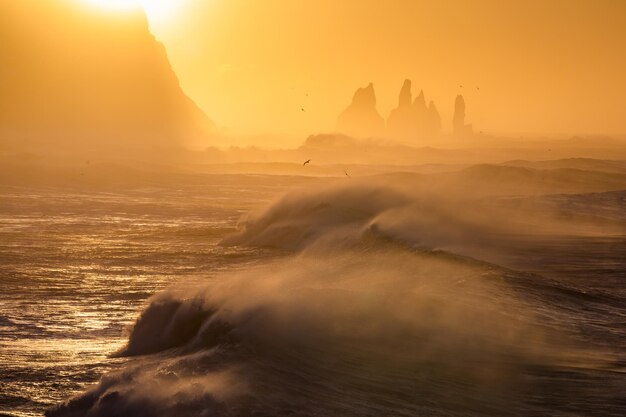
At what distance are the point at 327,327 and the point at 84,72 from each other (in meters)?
141

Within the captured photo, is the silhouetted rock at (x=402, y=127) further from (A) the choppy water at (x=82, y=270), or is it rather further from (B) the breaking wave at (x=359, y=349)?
(B) the breaking wave at (x=359, y=349)

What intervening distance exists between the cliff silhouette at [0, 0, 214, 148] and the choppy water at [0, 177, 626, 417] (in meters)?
117

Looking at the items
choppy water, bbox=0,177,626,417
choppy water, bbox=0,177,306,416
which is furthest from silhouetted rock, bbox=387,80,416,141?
choppy water, bbox=0,177,626,417

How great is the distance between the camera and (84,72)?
147000 mm

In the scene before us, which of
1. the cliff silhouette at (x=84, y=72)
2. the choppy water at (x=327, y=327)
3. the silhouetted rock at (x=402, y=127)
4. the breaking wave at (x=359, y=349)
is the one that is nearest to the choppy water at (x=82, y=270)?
the choppy water at (x=327, y=327)

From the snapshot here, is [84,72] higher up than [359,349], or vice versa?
[84,72]

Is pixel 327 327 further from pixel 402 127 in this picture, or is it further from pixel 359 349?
pixel 402 127

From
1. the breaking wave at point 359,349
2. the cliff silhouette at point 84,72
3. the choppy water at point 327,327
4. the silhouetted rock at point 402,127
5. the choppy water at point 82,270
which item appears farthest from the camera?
the silhouetted rock at point 402,127

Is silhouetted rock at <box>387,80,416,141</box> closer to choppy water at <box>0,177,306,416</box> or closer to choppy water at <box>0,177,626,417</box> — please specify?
choppy water at <box>0,177,306,416</box>

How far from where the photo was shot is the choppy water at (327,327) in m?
10.1

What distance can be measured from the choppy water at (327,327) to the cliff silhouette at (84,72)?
116905mm

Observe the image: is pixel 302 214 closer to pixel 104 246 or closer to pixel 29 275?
pixel 104 246

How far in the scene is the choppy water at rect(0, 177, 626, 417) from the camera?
397 inches

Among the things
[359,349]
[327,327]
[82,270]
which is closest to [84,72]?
[82,270]
